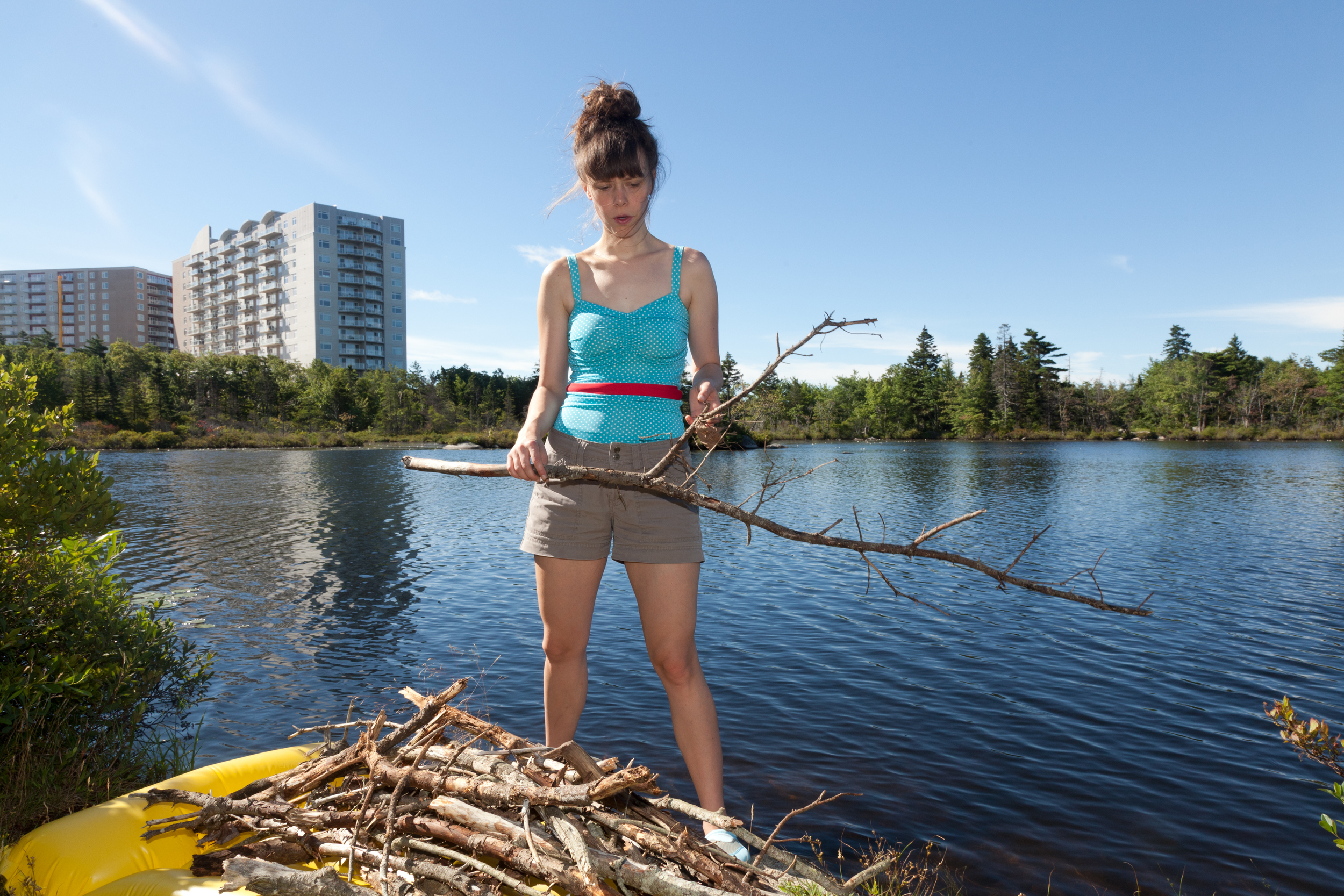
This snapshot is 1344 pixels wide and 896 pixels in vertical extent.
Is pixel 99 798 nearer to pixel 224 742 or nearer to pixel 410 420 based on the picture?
pixel 224 742

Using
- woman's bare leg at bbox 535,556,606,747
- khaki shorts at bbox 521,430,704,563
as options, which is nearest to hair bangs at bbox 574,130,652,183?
khaki shorts at bbox 521,430,704,563

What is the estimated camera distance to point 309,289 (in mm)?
88500

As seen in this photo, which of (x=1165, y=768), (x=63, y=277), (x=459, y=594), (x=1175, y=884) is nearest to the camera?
(x=1175, y=884)

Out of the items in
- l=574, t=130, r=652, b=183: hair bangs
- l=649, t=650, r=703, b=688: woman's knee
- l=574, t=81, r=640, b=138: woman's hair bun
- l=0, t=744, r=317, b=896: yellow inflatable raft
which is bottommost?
l=0, t=744, r=317, b=896: yellow inflatable raft

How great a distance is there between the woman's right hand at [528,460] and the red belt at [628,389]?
29cm

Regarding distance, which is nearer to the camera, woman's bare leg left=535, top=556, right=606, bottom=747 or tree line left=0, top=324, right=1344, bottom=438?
woman's bare leg left=535, top=556, right=606, bottom=747

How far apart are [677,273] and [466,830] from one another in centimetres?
189

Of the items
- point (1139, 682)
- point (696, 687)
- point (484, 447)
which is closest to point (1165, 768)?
point (1139, 682)

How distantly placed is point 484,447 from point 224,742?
5779 cm

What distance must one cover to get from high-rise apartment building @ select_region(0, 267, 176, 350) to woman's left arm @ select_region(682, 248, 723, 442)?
473 ft

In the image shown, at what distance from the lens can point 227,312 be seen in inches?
3858

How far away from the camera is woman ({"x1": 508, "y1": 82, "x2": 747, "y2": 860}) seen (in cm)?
247

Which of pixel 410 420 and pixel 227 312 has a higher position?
pixel 227 312

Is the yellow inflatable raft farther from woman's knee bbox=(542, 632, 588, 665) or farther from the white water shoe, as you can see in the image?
the white water shoe
